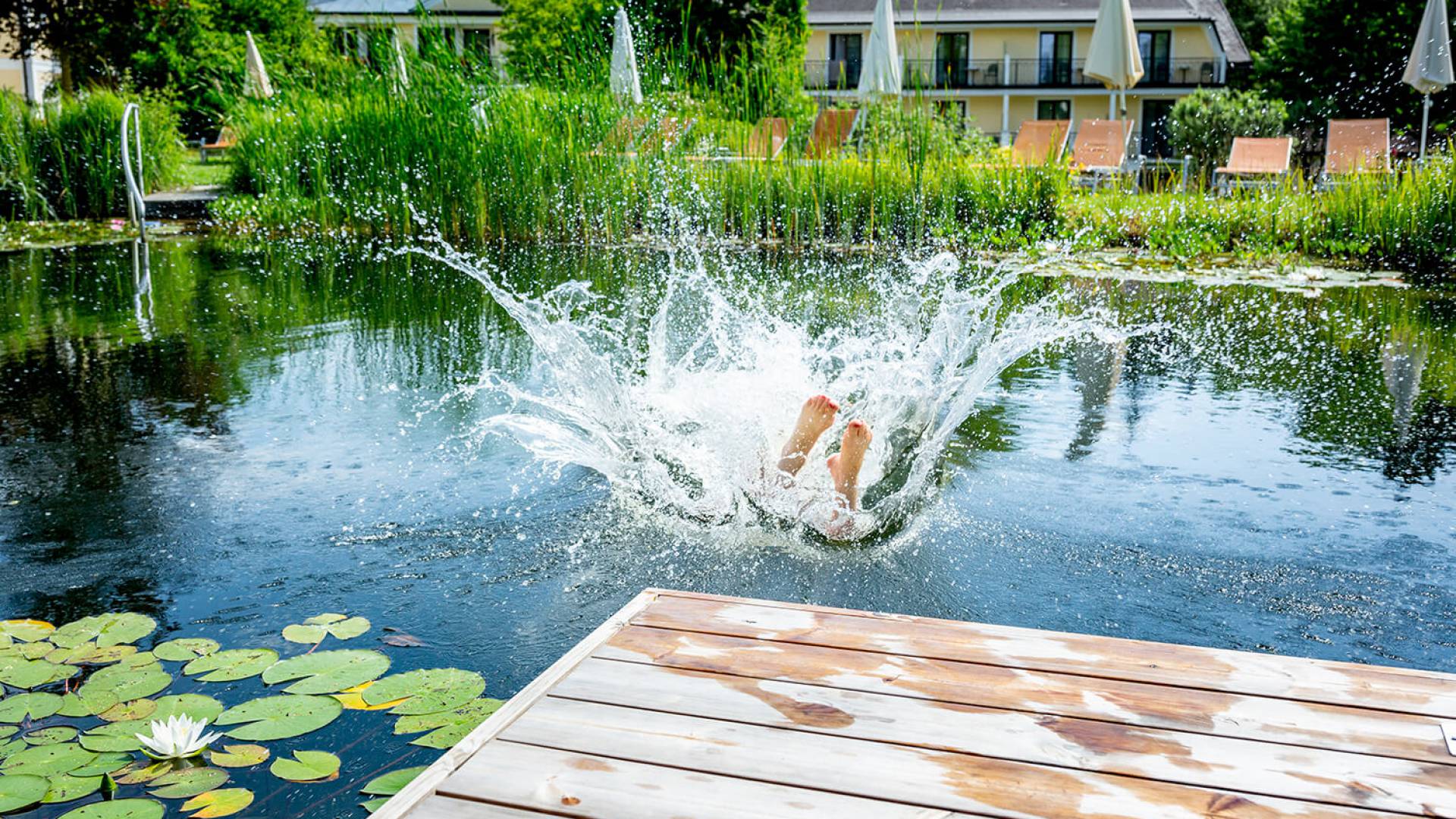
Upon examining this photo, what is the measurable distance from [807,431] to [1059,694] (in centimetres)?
183

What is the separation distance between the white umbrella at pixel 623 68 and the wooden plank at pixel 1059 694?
997 cm

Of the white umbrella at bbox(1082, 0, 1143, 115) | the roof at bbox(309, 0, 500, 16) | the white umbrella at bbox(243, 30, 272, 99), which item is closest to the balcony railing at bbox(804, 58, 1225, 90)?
the roof at bbox(309, 0, 500, 16)

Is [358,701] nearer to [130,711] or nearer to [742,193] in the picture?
[130,711]

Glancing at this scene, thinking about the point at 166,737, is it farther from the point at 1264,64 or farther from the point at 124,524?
the point at 1264,64

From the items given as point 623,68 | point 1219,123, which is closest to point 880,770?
point 623,68

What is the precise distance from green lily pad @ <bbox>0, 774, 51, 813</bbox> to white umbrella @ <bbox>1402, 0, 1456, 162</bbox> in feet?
55.9

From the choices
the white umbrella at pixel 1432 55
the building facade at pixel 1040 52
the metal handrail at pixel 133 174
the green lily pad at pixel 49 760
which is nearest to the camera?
the green lily pad at pixel 49 760

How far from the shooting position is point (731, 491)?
4258 millimetres

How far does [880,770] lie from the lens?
1976 millimetres

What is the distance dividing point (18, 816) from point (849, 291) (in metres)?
7.34

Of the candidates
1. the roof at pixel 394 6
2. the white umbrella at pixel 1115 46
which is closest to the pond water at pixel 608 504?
the white umbrella at pixel 1115 46

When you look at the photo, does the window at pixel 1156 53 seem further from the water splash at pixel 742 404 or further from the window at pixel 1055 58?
the water splash at pixel 742 404

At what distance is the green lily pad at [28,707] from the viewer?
2.79m

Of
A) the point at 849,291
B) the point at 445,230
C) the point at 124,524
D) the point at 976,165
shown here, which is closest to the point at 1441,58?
the point at 976,165
